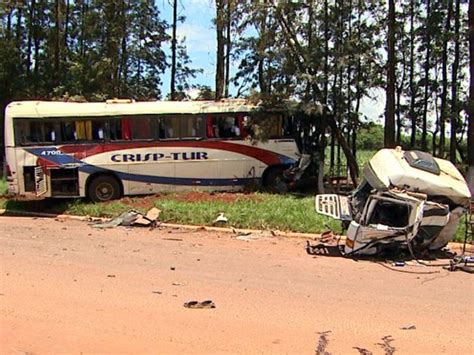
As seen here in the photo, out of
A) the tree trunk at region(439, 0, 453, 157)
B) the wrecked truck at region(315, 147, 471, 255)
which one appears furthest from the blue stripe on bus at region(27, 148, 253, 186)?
the tree trunk at region(439, 0, 453, 157)

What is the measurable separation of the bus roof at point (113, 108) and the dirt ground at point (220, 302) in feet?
21.7

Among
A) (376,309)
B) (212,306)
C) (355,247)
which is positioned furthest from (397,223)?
(212,306)

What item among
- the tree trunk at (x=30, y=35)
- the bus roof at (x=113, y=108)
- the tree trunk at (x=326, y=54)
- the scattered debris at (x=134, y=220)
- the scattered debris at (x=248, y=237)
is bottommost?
the scattered debris at (x=248, y=237)

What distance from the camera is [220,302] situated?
6.68 meters

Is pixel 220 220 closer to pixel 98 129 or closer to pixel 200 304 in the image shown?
pixel 98 129

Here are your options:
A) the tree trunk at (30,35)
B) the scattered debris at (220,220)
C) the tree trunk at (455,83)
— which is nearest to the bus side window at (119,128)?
the scattered debris at (220,220)

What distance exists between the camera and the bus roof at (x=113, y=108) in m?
16.4

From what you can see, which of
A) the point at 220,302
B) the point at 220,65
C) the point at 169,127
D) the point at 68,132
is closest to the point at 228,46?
the point at 220,65

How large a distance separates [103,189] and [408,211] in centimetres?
996

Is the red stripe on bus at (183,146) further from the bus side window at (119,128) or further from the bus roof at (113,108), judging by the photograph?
the bus roof at (113,108)

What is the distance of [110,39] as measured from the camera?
101ft

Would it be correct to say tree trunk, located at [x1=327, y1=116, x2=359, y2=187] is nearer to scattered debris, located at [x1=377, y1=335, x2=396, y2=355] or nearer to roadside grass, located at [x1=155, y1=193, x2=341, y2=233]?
roadside grass, located at [x1=155, y1=193, x2=341, y2=233]

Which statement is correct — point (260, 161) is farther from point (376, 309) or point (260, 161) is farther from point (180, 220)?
point (376, 309)

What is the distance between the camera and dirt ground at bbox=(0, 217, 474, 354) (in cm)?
522
